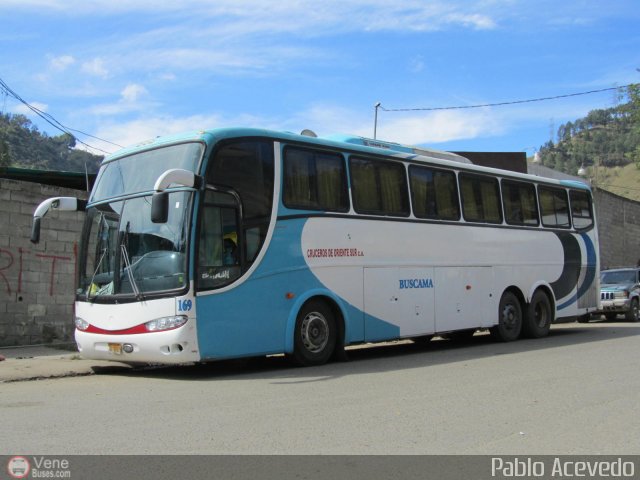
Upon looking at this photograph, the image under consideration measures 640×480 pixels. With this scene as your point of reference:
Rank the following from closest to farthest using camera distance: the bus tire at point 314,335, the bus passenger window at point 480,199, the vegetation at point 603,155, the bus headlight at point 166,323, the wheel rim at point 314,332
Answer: the bus headlight at point 166,323, the bus tire at point 314,335, the wheel rim at point 314,332, the bus passenger window at point 480,199, the vegetation at point 603,155

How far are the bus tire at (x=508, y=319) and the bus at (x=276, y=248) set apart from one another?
289 mm

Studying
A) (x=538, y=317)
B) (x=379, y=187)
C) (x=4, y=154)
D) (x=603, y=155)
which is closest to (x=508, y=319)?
(x=538, y=317)

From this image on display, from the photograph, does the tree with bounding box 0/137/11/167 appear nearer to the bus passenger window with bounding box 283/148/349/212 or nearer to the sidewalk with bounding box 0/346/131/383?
the sidewalk with bounding box 0/346/131/383

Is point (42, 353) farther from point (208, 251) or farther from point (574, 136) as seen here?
point (574, 136)

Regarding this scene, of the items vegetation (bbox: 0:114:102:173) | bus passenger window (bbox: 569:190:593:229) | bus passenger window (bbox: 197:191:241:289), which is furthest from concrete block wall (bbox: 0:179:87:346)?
vegetation (bbox: 0:114:102:173)

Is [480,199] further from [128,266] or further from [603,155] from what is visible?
[603,155]

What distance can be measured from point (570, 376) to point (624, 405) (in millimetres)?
2036

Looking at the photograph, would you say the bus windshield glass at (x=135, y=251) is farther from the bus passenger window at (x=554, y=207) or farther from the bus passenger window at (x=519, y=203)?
the bus passenger window at (x=554, y=207)

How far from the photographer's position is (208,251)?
891 centimetres

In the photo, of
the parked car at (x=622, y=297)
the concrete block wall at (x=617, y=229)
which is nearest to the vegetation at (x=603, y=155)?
the concrete block wall at (x=617, y=229)

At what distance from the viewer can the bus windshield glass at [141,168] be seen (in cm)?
910

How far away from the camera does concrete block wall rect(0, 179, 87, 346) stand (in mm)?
12852

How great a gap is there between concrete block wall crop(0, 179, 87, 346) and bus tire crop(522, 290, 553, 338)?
10231 mm

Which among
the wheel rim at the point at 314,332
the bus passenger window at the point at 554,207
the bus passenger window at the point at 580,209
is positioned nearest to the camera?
the wheel rim at the point at 314,332
